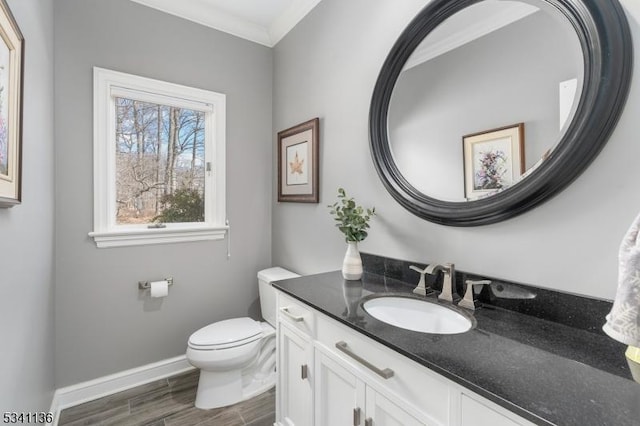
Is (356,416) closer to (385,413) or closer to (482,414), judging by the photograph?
(385,413)

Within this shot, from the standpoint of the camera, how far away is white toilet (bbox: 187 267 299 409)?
1716 millimetres

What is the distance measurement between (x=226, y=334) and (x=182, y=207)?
39.8 inches

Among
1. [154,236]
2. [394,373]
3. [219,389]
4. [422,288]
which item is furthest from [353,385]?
[154,236]

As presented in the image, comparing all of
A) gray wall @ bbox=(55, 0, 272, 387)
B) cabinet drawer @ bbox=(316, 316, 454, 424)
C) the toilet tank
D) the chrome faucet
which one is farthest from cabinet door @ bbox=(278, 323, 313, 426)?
gray wall @ bbox=(55, 0, 272, 387)

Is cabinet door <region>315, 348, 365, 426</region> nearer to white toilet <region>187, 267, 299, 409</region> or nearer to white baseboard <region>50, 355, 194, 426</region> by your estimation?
white toilet <region>187, 267, 299, 409</region>

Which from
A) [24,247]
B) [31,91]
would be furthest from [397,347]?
[31,91]

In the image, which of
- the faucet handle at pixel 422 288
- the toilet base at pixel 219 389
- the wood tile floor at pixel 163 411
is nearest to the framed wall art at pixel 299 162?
the faucet handle at pixel 422 288

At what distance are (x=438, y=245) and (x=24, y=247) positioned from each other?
1.68 meters

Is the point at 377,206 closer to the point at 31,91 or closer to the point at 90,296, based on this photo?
the point at 31,91

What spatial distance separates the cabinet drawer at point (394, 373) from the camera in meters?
0.76

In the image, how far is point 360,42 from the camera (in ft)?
5.53

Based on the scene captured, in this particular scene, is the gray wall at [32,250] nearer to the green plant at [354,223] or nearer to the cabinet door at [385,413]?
the cabinet door at [385,413]

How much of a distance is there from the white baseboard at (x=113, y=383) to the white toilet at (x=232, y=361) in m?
0.42

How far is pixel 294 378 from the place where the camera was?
138 centimetres
